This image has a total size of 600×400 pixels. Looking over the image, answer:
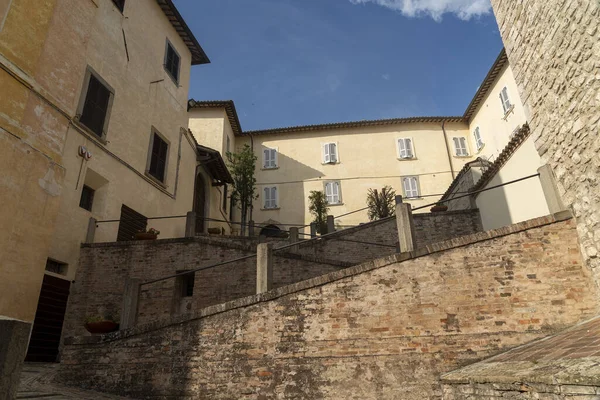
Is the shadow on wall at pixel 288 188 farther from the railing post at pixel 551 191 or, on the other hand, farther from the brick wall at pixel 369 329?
the railing post at pixel 551 191

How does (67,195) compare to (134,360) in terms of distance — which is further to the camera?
(67,195)

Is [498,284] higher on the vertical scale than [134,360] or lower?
higher

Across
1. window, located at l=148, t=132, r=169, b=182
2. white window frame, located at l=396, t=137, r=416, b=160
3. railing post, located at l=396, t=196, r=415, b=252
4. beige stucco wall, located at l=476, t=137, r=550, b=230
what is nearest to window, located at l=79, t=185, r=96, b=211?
window, located at l=148, t=132, r=169, b=182

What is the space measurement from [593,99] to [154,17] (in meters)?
15.9

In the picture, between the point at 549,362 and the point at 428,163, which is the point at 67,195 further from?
the point at 428,163

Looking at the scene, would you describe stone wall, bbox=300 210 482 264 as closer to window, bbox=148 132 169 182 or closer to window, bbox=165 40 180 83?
window, bbox=148 132 169 182

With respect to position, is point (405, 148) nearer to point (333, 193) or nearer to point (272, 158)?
point (333, 193)

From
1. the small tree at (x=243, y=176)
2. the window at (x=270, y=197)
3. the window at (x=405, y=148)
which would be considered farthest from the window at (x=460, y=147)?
the small tree at (x=243, y=176)

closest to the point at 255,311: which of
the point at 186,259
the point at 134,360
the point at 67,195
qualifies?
the point at 134,360

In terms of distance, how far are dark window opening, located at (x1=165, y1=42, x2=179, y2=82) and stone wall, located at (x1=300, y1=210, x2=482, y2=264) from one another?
31.6 ft

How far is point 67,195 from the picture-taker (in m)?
10.6

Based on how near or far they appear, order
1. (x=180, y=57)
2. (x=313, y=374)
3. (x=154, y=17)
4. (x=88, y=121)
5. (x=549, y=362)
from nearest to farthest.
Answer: (x=549, y=362)
(x=313, y=374)
(x=88, y=121)
(x=154, y=17)
(x=180, y=57)

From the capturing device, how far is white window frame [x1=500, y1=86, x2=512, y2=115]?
826 inches

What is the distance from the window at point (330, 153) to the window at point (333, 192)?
1526 mm
